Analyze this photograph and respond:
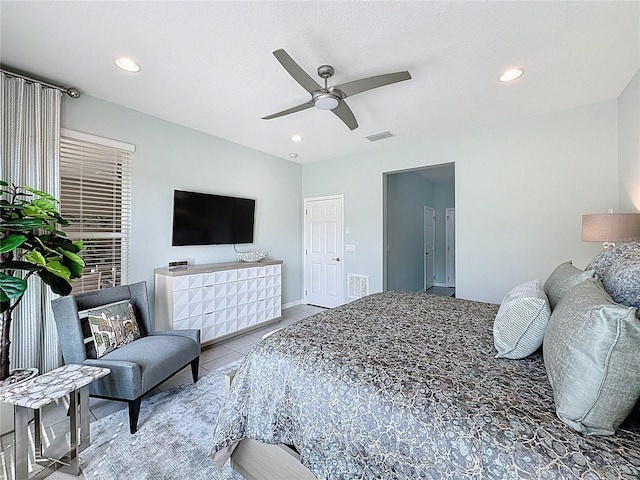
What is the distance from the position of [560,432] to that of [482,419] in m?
0.20

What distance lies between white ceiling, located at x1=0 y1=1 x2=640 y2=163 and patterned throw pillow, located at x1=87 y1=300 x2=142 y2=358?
6.64 feet

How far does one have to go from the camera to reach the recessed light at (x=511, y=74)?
2299 millimetres

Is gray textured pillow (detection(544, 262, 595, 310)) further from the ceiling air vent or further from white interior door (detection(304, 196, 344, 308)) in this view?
white interior door (detection(304, 196, 344, 308))

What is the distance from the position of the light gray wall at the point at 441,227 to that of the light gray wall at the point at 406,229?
534 mm

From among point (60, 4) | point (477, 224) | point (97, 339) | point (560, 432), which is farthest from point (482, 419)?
point (477, 224)

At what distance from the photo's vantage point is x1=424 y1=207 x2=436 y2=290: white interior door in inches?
268

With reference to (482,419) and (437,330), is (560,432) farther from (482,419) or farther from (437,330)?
(437,330)

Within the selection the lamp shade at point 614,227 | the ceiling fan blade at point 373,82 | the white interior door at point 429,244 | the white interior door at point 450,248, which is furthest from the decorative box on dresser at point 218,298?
the white interior door at point 450,248

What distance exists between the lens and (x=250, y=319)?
12.7 ft

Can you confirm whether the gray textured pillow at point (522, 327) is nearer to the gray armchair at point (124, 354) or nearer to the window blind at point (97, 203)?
the gray armchair at point (124, 354)

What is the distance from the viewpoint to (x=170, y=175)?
135 inches

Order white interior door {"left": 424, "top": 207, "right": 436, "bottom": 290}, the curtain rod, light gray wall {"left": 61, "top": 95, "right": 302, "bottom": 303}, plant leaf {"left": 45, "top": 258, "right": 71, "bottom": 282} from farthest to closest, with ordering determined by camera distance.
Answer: white interior door {"left": 424, "top": 207, "right": 436, "bottom": 290} < light gray wall {"left": 61, "top": 95, "right": 302, "bottom": 303} < the curtain rod < plant leaf {"left": 45, "top": 258, "right": 71, "bottom": 282}

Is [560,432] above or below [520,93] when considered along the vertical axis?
below

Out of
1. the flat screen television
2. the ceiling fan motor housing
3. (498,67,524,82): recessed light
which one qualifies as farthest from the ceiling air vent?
the flat screen television
